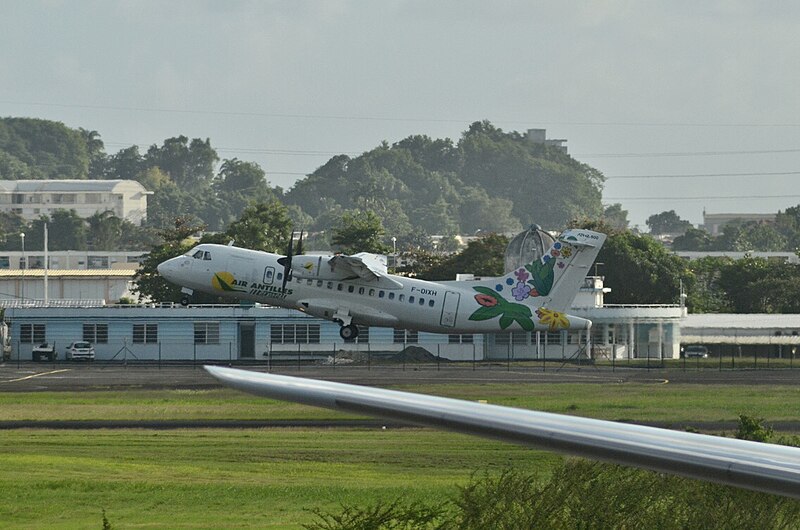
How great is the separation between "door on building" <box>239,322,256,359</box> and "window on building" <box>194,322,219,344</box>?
180 centimetres

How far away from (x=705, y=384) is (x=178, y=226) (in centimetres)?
9362

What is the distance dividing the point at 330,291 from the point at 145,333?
113 feet

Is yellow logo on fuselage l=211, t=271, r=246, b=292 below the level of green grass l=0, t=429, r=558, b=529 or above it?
above

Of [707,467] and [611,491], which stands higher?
[707,467]

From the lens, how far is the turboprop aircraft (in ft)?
213

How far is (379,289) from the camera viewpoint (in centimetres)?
6862

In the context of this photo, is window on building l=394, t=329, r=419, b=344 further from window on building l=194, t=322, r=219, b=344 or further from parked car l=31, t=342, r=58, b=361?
parked car l=31, t=342, r=58, b=361

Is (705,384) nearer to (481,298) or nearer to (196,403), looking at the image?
(481,298)

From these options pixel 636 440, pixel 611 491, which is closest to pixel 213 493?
pixel 611 491

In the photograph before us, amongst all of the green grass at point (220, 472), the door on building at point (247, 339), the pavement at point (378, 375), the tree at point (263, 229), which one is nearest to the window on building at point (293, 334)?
the door on building at point (247, 339)

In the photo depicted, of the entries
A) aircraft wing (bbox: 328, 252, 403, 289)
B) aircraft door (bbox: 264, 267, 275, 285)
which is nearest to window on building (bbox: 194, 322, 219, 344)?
aircraft wing (bbox: 328, 252, 403, 289)

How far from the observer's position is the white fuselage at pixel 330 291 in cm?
6481

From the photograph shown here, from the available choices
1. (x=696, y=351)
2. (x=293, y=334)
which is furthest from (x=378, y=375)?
(x=696, y=351)

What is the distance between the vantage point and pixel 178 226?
15550 centimetres
